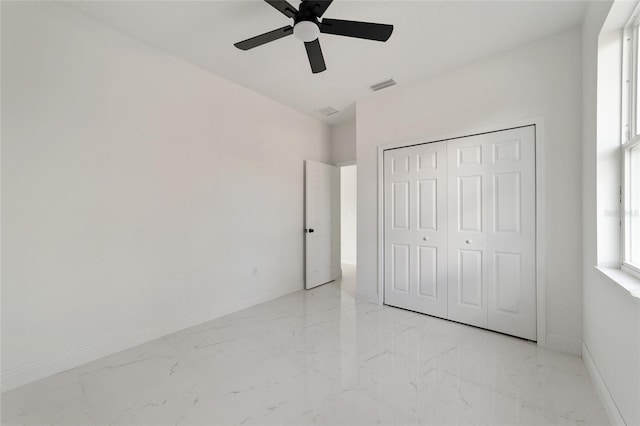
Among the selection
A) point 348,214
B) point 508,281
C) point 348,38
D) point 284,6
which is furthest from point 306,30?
point 348,214

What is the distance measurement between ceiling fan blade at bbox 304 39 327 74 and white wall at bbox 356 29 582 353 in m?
1.58

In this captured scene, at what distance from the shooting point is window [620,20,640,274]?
1.63 meters

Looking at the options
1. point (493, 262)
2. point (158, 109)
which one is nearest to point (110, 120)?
point (158, 109)

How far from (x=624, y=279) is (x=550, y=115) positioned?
157 cm

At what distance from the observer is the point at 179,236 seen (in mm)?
2795

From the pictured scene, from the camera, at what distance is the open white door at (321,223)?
422cm

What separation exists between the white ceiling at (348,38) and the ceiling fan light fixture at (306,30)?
436 mm

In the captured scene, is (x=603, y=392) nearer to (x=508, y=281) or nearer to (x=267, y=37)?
(x=508, y=281)

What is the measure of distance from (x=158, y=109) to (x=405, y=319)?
3.48m

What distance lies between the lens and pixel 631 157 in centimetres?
172

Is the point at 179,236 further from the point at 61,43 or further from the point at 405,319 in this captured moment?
the point at 405,319

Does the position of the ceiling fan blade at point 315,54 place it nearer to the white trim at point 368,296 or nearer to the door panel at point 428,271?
the door panel at point 428,271

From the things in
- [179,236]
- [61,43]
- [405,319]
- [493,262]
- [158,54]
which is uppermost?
[158,54]

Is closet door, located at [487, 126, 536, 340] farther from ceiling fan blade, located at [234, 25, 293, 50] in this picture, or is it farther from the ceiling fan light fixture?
ceiling fan blade, located at [234, 25, 293, 50]
